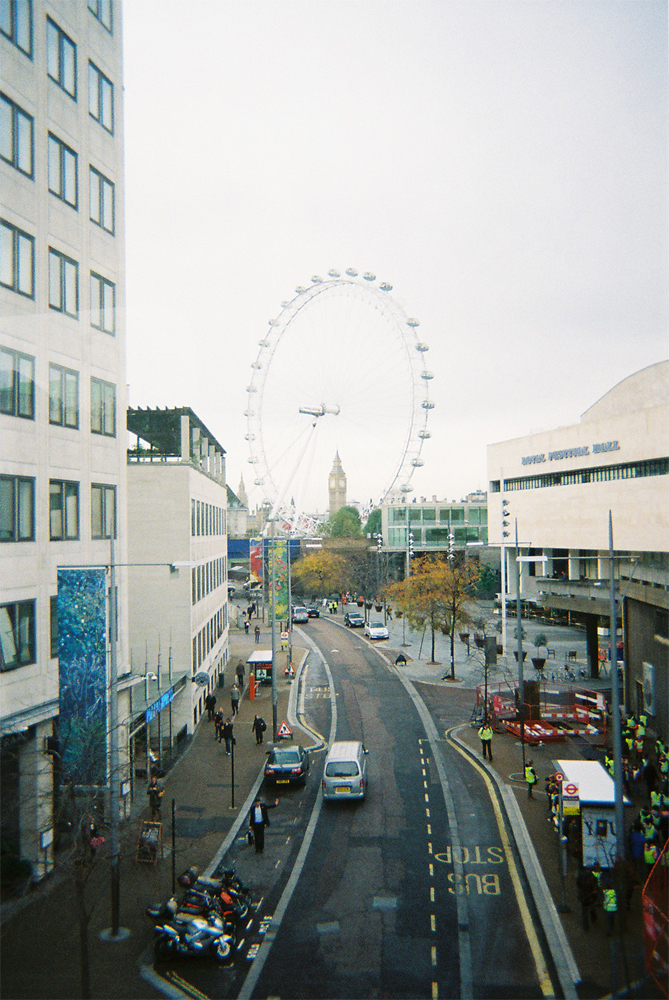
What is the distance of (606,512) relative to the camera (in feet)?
173

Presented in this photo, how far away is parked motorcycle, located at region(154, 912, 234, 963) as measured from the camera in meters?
14.7

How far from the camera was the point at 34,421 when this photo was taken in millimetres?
19859

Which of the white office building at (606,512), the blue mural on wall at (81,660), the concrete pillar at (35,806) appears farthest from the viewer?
the white office building at (606,512)

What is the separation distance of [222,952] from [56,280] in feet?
57.3

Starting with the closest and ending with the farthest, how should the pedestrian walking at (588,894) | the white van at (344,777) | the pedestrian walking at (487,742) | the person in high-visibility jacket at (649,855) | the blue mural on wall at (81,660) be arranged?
the pedestrian walking at (588,894), the person in high-visibility jacket at (649,855), the blue mural on wall at (81,660), the white van at (344,777), the pedestrian walking at (487,742)

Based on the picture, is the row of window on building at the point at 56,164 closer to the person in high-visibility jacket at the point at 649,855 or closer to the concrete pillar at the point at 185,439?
the concrete pillar at the point at 185,439

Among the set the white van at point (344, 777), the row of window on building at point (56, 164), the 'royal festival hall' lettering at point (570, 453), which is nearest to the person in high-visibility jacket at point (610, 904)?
the white van at point (344, 777)

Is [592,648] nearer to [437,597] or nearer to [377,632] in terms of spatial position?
[437,597]

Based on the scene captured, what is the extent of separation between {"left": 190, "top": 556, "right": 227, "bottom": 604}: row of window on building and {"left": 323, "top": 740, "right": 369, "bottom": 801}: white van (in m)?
12.2

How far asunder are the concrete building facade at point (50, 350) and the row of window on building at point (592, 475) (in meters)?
35.1

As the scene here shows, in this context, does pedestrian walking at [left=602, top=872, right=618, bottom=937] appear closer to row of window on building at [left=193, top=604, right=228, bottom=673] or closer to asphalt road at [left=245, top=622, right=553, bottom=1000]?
asphalt road at [left=245, top=622, right=553, bottom=1000]

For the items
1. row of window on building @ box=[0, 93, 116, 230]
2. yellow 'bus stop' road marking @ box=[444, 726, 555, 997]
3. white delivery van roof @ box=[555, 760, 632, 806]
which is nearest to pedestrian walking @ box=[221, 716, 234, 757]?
yellow 'bus stop' road marking @ box=[444, 726, 555, 997]

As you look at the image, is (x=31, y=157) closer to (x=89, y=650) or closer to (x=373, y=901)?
(x=89, y=650)

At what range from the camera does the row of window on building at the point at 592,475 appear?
1863 inches
